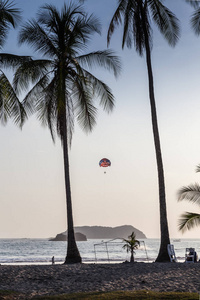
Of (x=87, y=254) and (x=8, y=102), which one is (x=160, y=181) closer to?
(x=8, y=102)

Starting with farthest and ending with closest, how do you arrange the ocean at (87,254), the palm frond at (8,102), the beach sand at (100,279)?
1. the ocean at (87,254)
2. the palm frond at (8,102)
3. the beach sand at (100,279)

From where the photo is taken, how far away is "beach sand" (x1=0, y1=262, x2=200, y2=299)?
10.1 metres

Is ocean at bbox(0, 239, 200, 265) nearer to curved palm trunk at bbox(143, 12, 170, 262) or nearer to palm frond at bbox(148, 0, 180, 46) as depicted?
curved palm trunk at bbox(143, 12, 170, 262)

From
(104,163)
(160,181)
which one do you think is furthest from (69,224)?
(160,181)

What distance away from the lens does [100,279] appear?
11.7 meters

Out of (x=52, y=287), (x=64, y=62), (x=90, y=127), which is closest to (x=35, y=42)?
(x=64, y=62)

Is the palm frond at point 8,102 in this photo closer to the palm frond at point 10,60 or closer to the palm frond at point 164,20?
the palm frond at point 10,60

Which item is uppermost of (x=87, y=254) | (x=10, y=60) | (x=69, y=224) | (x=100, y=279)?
(x=10, y=60)

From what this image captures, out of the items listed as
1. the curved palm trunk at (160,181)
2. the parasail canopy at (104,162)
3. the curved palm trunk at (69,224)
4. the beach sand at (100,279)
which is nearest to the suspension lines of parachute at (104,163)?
the parasail canopy at (104,162)

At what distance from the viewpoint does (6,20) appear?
16.5 m

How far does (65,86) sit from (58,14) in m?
3.83

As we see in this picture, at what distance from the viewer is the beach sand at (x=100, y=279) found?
1009 cm

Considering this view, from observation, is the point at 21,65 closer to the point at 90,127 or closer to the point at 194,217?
the point at 90,127

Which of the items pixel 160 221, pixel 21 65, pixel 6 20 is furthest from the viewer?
pixel 21 65
